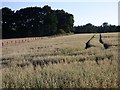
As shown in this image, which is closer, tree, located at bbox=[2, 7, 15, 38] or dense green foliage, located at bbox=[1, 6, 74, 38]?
tree, located at bbox=[2, 7, 15, 38]

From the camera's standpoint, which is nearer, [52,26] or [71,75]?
[71,75]

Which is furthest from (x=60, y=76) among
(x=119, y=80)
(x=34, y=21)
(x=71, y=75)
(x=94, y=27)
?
(x=94, y=27)

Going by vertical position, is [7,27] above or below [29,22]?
below

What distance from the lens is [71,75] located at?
36.9 ft

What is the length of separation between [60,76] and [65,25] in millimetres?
115698

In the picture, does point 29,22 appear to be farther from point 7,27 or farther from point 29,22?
point 7,27

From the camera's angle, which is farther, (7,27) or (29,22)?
(29,22)

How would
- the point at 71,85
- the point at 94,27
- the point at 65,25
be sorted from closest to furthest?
1. the point at 71,85
2. the point at 65,25
3. the point at 94,27

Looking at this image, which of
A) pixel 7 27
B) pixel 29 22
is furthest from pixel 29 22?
pixel 7 27

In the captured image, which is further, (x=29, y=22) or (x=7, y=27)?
(x=29, y=22)

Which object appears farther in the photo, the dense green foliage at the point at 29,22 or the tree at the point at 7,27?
the dense green foliage at the point at 29,22

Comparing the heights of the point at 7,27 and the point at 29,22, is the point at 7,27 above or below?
below

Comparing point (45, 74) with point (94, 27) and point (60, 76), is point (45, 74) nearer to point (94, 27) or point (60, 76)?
point (60, 76)

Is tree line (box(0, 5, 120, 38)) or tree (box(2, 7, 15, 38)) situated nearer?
tree (box(2, 7, 15, 38))
